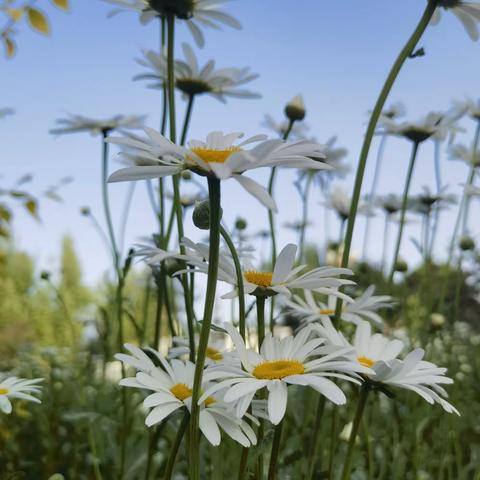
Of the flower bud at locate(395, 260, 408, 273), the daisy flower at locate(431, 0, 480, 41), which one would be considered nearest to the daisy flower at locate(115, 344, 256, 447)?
the daisy flower at locate(431, 0, 480, 41)

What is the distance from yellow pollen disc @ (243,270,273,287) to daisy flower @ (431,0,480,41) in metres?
0.43

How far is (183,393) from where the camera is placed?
0.73 metres

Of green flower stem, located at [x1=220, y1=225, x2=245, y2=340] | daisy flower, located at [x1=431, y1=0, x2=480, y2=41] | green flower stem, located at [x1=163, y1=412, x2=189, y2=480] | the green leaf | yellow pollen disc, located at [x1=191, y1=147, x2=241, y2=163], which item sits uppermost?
the green leaf

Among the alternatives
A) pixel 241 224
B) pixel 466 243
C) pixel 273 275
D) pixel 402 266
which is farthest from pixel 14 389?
pixel 466 243

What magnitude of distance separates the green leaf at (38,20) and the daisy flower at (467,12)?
3.05ft

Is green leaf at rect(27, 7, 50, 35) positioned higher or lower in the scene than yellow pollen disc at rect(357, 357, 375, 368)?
higher

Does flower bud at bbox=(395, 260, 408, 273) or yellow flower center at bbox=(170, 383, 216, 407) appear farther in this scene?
flower bud at bbox=(395, 260, 408, 273)

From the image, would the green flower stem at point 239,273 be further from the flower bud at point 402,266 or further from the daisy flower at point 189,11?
the flower bud at point 402,266

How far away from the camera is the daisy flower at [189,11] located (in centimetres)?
111

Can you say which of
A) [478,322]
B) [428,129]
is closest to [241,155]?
[428,129]

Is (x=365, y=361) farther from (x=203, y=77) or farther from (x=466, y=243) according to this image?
(x=466, y=243)

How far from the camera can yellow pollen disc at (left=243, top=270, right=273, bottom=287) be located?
0.80 meters

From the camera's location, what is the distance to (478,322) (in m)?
7.08

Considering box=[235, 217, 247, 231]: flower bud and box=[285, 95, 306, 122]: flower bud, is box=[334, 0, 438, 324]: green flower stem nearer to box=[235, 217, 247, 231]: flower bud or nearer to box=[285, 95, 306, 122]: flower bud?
box=[285, 95, 306, 122]: flower bud
